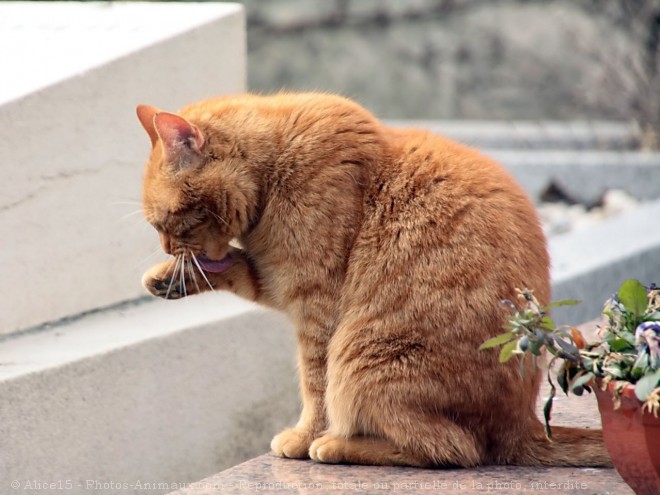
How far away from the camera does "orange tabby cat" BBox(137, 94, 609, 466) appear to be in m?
2.38

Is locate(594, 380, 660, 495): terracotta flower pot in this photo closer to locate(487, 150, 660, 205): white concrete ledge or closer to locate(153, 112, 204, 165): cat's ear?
locate(153, 112, 204, 165): cat's ear

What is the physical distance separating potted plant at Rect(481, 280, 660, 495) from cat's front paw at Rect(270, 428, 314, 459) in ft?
2.00

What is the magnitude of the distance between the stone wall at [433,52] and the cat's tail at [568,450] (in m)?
5.88

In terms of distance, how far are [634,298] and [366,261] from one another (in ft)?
2.08

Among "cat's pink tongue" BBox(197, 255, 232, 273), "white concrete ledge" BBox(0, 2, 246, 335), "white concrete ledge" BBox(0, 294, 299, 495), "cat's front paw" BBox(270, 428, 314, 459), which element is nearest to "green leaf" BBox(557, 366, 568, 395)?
"cat's front paw" BBox(270, 428, 314, 459)

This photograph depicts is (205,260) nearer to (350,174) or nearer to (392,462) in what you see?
(350,174)

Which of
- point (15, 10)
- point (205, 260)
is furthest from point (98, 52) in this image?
point (205, 260)

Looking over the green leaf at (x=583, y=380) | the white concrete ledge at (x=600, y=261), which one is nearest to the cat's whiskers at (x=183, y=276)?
the green leaf at (x=583, y=380)

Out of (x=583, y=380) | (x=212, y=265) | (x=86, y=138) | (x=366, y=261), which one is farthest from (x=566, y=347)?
(x=86, y=138)

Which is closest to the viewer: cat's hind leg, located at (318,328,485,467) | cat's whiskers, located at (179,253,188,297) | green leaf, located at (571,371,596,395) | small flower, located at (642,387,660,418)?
small flower, located at (642,387,660,418)

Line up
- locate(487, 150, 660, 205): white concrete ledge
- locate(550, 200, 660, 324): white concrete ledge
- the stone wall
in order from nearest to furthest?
locate(550, 200, 660, 324): white concrete ledge < locate(487, 150, 660, 205): white concrete ledge < the stone wall

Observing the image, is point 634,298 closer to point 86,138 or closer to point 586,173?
point 86,138

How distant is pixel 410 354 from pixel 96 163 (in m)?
1.57

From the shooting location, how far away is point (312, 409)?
2592 mm
